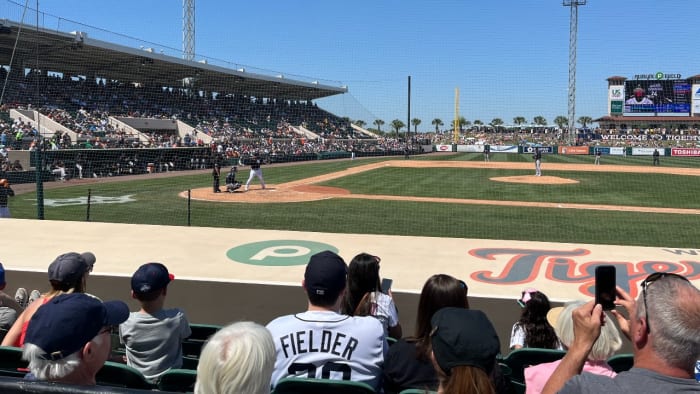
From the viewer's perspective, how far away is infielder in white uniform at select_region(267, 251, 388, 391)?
2945mm

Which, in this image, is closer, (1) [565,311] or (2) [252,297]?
(1) [565,311]

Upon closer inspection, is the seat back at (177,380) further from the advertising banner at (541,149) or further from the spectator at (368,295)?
the advertising banner at (541,149)

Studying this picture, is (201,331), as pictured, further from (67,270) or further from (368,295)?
(368,295)

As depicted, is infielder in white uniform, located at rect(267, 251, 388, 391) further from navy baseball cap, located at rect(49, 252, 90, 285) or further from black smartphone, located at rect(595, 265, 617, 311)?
navy baseball cap, located at rect(49, 252, 90, 285)

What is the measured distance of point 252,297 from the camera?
590 centimetres

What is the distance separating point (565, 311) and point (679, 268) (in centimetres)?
485

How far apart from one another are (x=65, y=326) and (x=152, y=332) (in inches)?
51.1

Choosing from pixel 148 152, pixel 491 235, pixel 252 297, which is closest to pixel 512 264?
pixel 252 297

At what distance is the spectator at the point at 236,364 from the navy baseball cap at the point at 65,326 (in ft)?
2.09

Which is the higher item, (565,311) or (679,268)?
→ (565,311)

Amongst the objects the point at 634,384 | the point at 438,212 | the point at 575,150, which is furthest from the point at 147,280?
the point at 575,150

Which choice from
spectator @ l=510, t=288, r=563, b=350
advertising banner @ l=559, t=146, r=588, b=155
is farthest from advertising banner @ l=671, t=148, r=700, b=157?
spectator @ l=510, t=288, r=563, b=350

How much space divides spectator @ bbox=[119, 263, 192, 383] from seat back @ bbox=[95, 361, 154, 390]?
727mm

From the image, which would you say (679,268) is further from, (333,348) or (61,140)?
(61,140)
